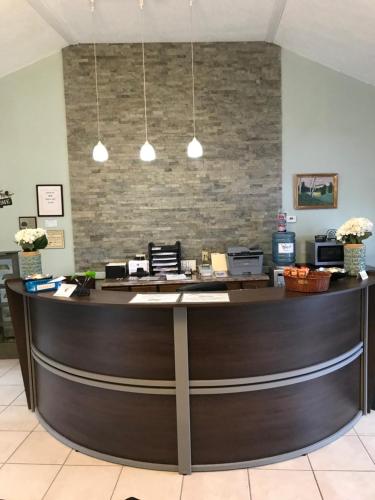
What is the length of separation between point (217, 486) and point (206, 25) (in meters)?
4.40

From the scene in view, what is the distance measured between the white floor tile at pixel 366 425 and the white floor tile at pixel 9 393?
2.91 meters

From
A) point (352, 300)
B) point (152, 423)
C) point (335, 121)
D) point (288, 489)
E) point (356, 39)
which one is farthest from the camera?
point (335, 121)

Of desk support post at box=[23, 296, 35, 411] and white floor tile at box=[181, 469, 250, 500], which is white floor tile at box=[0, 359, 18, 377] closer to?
desk support post at box=[23, 296, 35, 411]

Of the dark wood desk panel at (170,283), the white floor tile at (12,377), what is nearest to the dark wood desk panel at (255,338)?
the dark wood desk panel at (170,283)

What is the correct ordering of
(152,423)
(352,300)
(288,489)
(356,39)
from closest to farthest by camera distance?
(288,489), (152,423), (352,300), (356,39)

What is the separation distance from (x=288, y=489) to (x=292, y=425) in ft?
1.24

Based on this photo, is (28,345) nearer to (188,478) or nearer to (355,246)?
(188,478)

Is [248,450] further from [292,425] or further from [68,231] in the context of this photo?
[68,231]

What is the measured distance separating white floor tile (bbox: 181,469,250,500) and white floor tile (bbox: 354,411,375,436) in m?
0.98

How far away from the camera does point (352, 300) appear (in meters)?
2.76

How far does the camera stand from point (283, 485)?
2.34 metres

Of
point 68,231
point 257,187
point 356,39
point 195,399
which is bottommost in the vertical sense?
point 195,399

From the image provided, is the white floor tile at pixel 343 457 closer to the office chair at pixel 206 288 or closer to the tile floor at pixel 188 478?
the tile floor at pixel 188 478

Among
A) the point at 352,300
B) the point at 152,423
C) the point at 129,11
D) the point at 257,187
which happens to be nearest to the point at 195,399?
the point at 152,423
